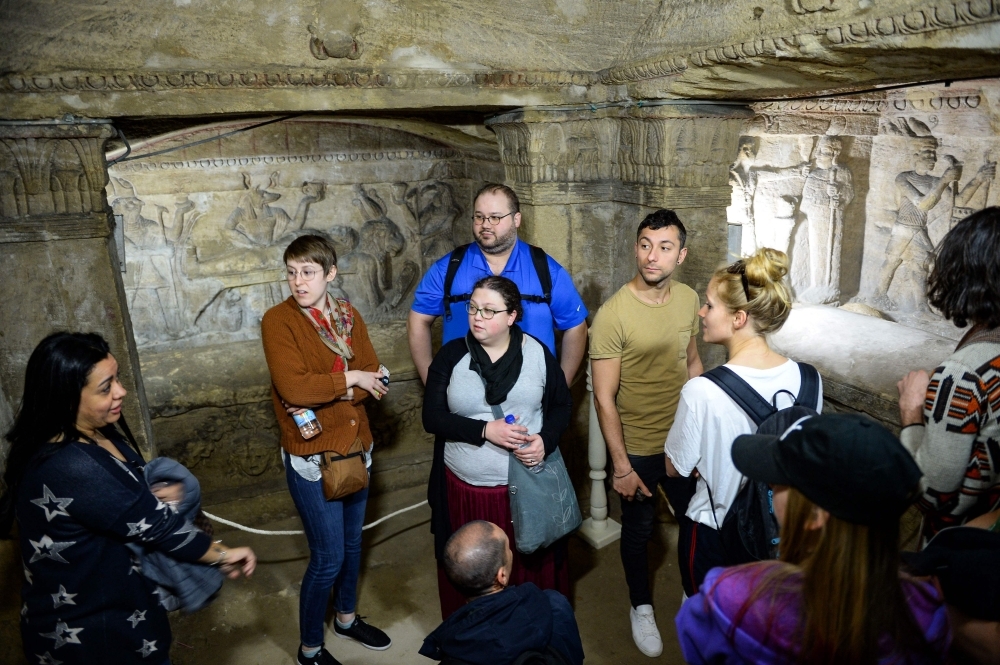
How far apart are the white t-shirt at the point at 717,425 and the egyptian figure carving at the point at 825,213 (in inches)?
88.0

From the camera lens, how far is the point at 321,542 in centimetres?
273

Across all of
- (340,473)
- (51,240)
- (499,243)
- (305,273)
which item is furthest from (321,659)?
(51,240)

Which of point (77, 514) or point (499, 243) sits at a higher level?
point (499, 243)

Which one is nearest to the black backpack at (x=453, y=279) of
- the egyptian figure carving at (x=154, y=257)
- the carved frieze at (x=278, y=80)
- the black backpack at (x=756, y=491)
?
the carved frieze at (x=278, y=80)

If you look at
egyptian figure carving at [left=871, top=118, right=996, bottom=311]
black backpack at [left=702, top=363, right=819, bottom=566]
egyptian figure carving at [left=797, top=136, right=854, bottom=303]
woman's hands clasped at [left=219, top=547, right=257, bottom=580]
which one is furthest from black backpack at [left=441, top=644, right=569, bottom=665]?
egyptian figure carving at [left=797, top=136, right=854, bottom=303]

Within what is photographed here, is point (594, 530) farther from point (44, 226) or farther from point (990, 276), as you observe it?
point (44, 226)

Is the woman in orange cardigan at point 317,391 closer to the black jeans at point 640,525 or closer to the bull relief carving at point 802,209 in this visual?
the black jeans at point 640,525

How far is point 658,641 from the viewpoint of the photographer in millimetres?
3027

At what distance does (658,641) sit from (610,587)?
1.63 ft

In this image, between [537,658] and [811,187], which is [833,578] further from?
[811,187]

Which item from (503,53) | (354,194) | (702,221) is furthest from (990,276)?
(354,194)

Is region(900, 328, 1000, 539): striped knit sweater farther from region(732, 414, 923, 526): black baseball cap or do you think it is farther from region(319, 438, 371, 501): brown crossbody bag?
region(319, 438, 371, 501): brown crossbody bag

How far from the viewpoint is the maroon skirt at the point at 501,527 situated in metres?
2.60

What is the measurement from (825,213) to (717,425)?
248cm
